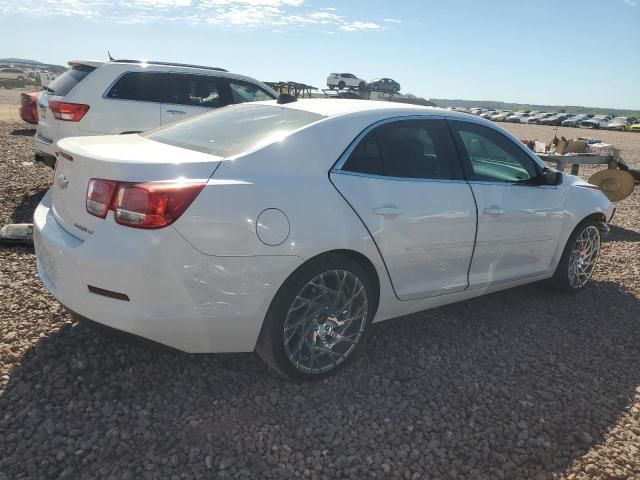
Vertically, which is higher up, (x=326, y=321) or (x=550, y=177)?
(x=550, y=177)

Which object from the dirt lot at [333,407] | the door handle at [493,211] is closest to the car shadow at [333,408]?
the dirt lot at [333,407]

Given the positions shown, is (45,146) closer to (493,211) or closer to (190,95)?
(190,95)

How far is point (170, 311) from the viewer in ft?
8.45

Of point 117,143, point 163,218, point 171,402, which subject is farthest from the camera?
point 117,143

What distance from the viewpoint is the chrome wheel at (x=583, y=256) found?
488cm

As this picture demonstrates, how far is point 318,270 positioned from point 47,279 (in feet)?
4.87

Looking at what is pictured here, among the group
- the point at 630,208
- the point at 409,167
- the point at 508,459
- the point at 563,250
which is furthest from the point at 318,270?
the point at 630,208

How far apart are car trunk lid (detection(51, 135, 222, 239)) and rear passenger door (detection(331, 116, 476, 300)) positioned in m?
0.81

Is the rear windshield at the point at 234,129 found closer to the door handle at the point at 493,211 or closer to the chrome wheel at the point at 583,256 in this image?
the door handle at the point at 493,211

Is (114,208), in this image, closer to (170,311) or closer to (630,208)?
(170,311)

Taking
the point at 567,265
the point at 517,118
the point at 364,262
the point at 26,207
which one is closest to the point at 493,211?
the point at 364,262

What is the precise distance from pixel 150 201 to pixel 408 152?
5.63ft

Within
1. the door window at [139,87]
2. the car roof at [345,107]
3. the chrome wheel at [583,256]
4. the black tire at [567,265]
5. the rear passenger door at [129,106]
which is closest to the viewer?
the car roof at [345,107]

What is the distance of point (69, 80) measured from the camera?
6.89 meters
